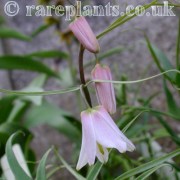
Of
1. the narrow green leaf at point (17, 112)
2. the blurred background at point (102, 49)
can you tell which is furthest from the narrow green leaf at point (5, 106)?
the blurred background at point (102, 49)

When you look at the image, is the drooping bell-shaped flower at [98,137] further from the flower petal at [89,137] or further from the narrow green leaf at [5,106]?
the narrow green leaf at [5,106]

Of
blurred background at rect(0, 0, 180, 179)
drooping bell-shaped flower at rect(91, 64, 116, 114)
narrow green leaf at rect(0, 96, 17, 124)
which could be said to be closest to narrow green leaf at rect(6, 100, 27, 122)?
narrow green leaf at rect(0, 96, 17, 124)

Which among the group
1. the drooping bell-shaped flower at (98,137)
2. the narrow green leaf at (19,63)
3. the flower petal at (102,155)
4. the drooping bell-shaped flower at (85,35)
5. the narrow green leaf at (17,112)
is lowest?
the narrow green leaf at (17,112)

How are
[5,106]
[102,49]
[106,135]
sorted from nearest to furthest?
1. [106,135]
2. [5,106]
3. [102,49]

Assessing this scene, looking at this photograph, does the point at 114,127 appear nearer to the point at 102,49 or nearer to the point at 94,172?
the point at 94,172

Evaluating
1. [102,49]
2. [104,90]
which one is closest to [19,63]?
[102,49]

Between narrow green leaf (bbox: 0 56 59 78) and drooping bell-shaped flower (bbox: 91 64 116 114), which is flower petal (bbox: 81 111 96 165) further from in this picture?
narrow green leaf (bbox: 0 56 59 78)

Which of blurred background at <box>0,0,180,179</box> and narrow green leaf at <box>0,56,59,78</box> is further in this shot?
blurred background at <box>0,0,180,179</box>
